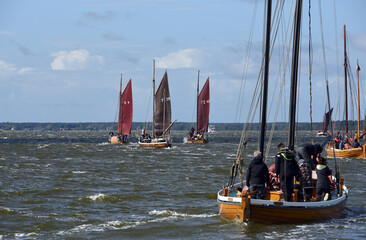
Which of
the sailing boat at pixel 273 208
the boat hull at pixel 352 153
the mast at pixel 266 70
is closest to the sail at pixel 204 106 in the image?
the boat hull at pixel 352 153

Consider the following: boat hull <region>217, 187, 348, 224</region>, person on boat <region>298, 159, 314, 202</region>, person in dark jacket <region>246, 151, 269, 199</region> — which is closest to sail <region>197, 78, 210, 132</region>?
person on boat <region>298, 159, 314, 202</region>

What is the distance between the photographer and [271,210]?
1858 cm

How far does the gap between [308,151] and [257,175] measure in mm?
3278

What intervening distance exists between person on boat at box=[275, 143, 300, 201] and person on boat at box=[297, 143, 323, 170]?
2.32 m

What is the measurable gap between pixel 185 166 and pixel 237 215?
90.5ft

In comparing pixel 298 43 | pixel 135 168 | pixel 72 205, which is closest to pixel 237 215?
pixel 298 43

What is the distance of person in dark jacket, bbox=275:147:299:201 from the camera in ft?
61.6

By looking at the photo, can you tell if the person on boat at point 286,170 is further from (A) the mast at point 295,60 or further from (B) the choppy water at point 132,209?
(A) the mast at point 295,60

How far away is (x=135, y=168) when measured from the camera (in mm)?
44625

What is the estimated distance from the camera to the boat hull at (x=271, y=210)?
60.4 feet

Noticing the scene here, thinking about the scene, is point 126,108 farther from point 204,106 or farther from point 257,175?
point 257,175

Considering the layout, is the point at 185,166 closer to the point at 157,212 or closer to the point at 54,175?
the point at 54,175

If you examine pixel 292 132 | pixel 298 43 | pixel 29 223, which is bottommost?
pixel 29 223

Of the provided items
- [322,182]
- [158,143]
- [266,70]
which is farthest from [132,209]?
[158,143]
